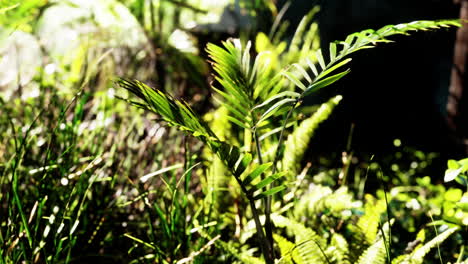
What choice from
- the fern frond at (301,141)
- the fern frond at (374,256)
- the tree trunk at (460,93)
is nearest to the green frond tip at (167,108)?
the fern frond at (374,256)

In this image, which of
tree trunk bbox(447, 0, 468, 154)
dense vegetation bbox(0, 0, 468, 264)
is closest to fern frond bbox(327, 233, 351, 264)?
dense vegetation bbox(0, 0, 468, 264)

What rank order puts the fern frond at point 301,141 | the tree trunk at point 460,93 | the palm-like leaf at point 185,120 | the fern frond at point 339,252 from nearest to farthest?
the palm-like leaf at point 185,120 → the fern frond at point 339,252 → the fern frond at point 301,141 → the tree trunk at point 460,93

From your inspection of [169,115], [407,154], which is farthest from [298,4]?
[169,115]

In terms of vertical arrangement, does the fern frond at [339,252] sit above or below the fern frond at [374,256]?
below

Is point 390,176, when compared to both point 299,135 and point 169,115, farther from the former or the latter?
point 169,115

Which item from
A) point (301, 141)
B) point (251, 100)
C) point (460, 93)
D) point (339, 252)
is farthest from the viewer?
point (460, 93)

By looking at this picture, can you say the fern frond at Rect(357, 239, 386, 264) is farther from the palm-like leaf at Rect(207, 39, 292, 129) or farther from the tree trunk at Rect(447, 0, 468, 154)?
the tree trunk at Rect(447, 0, 468, 154)

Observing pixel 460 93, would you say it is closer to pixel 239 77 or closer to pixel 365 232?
pixel 365 232

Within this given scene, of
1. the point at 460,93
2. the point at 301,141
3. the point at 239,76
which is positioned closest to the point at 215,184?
the point at 301,141

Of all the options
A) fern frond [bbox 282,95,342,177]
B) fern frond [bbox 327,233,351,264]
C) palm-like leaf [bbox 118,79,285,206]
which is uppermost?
palm-like leaf [bbox 118,79,285,206]

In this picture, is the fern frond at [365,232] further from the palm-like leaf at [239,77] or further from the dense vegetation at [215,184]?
the palm-like leaf at [239,77]

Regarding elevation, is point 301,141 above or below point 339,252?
above
